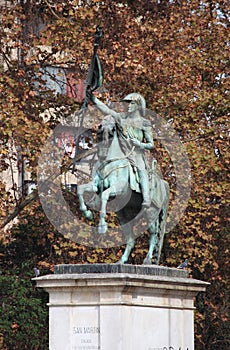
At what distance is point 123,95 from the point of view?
29094mm

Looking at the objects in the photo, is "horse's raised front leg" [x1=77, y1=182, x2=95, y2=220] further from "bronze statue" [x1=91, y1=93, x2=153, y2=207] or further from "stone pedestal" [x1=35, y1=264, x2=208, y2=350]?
"stone pedestal" [x1=35, y1=264, x2=208, y2=350]

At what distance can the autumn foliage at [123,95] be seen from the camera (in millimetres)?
27891

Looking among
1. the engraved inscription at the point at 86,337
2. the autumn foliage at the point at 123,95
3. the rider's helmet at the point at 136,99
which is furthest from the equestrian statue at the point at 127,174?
the autumn foliage at the point at 123,95

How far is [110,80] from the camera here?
28266 millimetres

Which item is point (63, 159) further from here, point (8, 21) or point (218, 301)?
point (218, 301)

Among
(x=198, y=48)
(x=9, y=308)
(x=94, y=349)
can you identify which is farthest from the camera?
(x=198, y=48)

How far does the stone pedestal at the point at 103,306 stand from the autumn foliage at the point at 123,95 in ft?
28.9

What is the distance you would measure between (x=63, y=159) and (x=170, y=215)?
2.82 meters

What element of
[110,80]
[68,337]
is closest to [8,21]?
[110,80]

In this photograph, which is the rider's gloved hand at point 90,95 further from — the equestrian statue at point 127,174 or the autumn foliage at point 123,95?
the autumn foliage at point 123,95

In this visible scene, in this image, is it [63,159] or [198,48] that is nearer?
[63,159]

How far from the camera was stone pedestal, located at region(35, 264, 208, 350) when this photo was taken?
17344mm

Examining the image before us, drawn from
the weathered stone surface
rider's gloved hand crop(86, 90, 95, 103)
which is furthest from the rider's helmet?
the weathered stone surface

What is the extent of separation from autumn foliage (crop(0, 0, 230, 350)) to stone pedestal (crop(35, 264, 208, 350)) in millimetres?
8819
